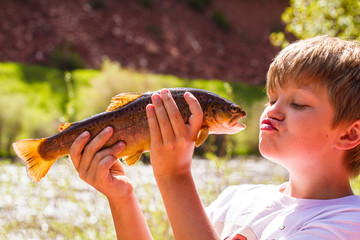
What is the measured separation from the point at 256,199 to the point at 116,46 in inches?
803

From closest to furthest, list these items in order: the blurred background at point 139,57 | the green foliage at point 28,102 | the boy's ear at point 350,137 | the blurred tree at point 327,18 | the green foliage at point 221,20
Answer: the boy's ear at point 350,137
the blurred tree at point 327,18
the blurred background at point 139,57
the green foliage at point 28,102
the green foliage at point 221,20

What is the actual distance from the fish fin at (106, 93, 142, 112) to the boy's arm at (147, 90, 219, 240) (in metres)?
0.15

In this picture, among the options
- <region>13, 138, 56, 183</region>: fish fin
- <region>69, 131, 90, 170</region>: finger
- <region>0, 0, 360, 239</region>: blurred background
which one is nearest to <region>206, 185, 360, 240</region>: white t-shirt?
<region>69, 131, 90, 170</region>: finger

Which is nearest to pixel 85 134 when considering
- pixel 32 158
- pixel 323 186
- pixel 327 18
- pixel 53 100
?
pixel 32 158

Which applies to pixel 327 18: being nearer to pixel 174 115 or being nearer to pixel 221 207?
pixel 221 207

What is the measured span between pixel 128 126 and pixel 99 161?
17 cm

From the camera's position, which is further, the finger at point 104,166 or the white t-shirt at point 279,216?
the finger at point 104,166

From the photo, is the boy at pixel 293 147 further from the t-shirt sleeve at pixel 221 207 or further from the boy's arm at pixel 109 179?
the t-shirt sleeve at pixel 221 207

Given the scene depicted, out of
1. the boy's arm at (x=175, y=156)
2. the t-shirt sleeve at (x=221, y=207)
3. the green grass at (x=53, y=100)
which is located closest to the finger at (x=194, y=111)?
the boy's arm at (x=175, y=156)

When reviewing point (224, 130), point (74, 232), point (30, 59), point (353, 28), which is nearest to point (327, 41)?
point (224, 130)

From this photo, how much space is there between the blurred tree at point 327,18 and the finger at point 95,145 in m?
4.57

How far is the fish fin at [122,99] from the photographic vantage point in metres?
1.77

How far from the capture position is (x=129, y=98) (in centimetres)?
177

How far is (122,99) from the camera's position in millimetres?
1794
